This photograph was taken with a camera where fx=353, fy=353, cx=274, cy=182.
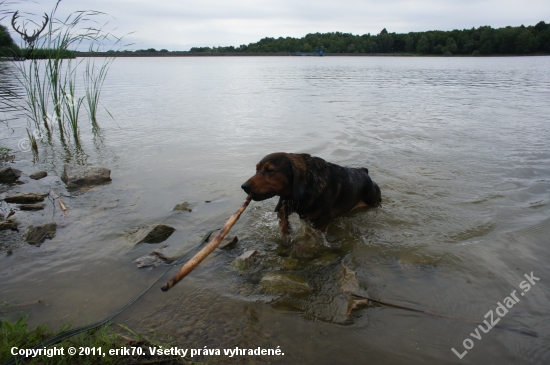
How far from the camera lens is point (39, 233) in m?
5.13

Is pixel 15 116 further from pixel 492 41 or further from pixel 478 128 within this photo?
pixel 492 41

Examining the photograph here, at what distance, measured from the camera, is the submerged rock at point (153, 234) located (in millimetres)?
5223

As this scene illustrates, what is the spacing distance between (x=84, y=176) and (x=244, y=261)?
4.79 metres

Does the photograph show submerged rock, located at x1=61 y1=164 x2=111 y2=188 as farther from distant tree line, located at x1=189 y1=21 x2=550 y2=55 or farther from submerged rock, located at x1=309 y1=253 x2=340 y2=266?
distant tree line, located at x1=189 y1=21 x2=550 y2=55


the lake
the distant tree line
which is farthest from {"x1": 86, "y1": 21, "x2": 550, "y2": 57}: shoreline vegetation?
the lake

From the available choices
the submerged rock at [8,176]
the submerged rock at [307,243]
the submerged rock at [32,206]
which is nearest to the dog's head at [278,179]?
the submerged rock at [307,243]

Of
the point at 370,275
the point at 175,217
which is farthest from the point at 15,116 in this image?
the point at 370,275

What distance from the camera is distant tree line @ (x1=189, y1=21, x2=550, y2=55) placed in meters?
107

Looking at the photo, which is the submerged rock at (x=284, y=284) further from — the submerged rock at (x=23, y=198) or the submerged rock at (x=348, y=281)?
the submerged rock at (x=23, y=198)

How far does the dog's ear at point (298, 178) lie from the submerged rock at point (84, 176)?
4.79 metres

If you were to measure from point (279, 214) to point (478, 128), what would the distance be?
35.0 ft

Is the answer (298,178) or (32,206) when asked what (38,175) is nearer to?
(32,206)

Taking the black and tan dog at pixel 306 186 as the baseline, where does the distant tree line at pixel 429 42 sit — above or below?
above

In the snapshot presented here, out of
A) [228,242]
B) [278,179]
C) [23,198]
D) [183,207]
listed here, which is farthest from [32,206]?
[278,179]
